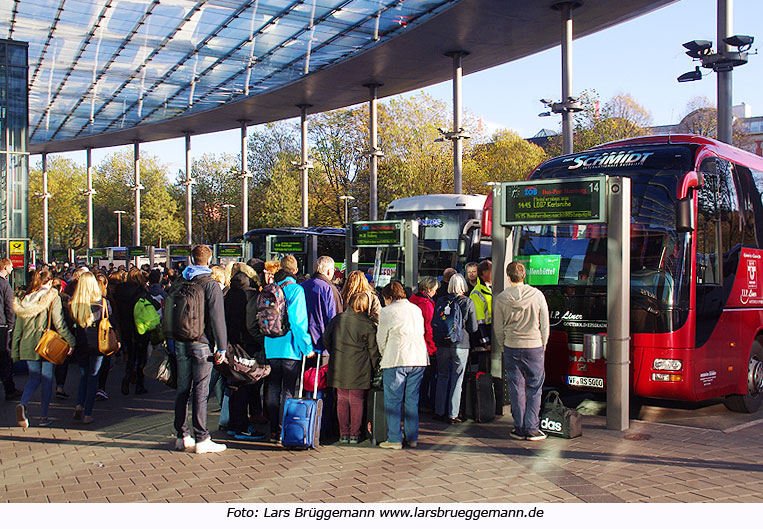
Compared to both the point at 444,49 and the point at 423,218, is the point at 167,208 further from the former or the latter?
the point at 423,218

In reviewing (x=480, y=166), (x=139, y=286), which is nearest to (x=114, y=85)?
(x=480, y=166)

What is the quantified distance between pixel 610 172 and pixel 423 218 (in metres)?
11.3

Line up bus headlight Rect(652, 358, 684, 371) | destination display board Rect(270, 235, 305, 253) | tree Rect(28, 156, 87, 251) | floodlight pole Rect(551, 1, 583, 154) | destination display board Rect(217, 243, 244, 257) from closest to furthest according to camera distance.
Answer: bus headlight Rect(652, 358, 684, 371), floodlight pole Rect(551, 1, 583, 154), destination display board Rect(270, 235, 305, 253), destination display board Rect(217, 243, 244, 257), tree Rect(28, 156, 87, 251)

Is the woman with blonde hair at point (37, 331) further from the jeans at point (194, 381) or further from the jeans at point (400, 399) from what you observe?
the jeans at point (400, 399)

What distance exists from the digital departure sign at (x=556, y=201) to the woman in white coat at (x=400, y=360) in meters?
2.27

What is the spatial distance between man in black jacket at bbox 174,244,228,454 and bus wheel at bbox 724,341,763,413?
6.63 m

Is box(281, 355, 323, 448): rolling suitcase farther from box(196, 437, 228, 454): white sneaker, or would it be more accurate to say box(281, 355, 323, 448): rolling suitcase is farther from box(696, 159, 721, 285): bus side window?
box(696, 159, 721, 285): bus side window

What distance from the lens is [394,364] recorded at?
767cm

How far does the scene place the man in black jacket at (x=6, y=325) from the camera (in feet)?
34.1

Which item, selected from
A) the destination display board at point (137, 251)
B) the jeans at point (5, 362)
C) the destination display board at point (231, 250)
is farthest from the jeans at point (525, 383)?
the destination display board at point (137, 251)

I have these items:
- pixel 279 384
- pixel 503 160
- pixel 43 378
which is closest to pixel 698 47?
pixel 279 384

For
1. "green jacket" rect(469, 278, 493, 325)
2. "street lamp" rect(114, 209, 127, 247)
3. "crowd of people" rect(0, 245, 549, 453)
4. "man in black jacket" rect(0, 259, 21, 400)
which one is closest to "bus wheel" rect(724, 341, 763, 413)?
"crowd of people" rect(0, 245, 549, 453)

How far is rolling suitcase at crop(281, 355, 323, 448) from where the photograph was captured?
7.60 meters

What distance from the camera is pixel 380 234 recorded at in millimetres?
14828
